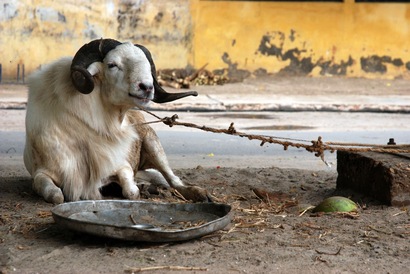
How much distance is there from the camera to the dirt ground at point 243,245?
470 cm

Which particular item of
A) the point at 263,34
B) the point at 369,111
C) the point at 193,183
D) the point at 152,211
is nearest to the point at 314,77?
the point at 263,34

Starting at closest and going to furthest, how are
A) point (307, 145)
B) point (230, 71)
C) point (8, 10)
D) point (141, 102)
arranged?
point (307, 145) → point (141, 102) → point (8, 10) → point (230, 71)

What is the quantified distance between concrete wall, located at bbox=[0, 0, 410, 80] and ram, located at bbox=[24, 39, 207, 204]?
1294 centimetres

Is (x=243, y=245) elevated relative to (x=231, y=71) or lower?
elevated

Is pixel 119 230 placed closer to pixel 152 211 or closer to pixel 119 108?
pixel 152 211

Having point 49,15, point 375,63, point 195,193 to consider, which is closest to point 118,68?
point 195,193

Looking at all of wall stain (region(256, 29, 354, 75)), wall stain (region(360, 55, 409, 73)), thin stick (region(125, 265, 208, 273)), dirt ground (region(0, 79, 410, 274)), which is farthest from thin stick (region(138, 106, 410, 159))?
wall stain (region(360, 55, 409, 73))

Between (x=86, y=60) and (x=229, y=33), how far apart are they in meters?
14.6

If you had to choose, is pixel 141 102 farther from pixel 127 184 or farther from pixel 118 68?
pixel 127 184

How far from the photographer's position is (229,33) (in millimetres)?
20938

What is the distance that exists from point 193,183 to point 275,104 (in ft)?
28.4

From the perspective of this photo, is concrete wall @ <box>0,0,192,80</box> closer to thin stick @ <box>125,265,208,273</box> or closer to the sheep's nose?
the sheep's nose

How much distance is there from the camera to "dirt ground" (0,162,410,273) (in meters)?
4.70

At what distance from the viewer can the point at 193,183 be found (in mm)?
7656
